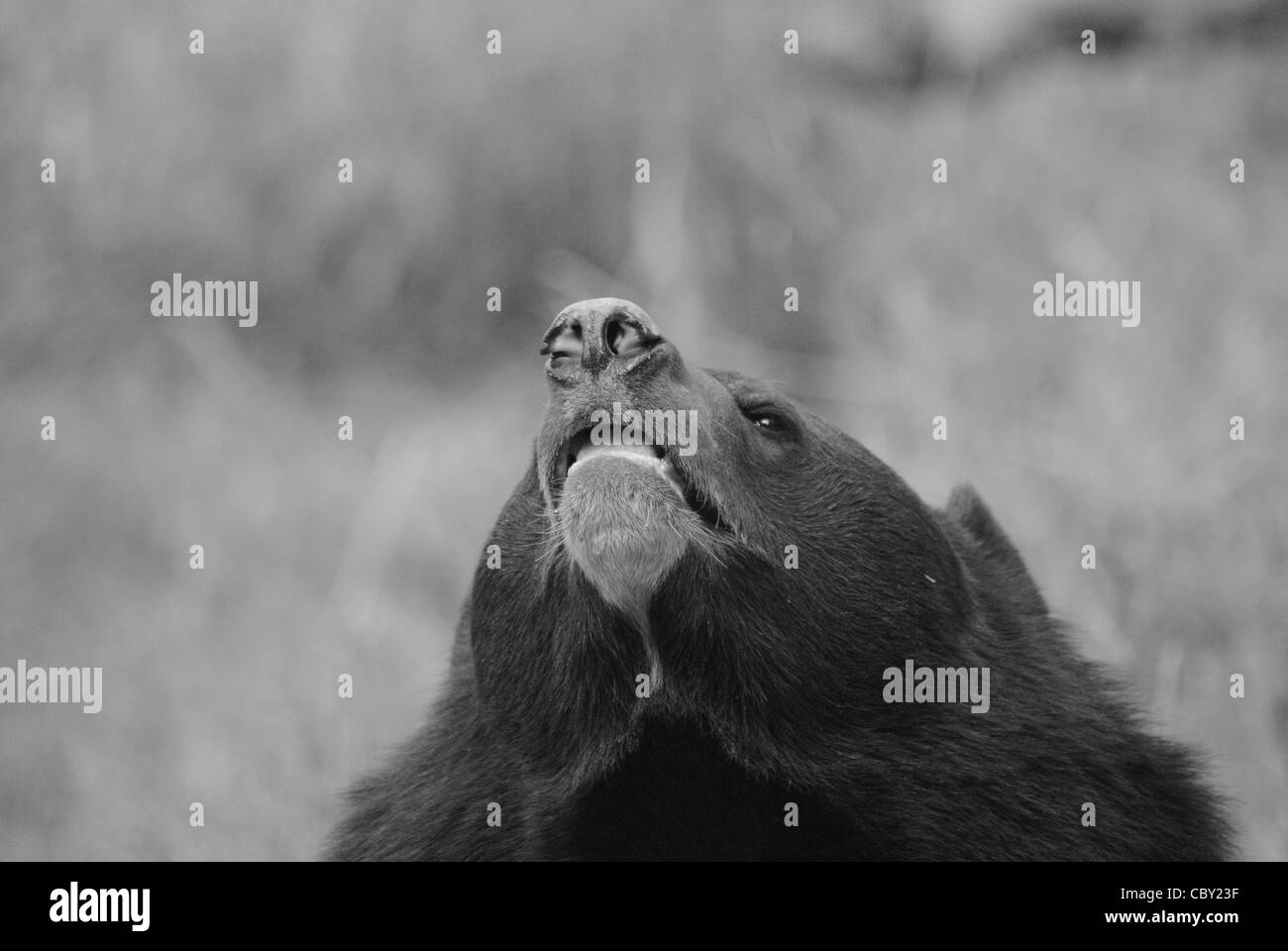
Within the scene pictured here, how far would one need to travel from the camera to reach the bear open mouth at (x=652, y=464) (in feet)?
14.0

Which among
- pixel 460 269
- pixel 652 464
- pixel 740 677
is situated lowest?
pixel 740 677

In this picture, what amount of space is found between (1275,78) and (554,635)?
6970 millimetres

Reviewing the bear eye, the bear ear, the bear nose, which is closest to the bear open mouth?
the bear nose

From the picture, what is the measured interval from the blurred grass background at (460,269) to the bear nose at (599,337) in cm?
418

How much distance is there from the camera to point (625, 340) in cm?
419

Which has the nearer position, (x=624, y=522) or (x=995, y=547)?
(x=624, y=522)

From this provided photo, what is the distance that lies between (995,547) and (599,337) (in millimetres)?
1747

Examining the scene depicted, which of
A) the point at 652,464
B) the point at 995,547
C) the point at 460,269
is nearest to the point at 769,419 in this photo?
the point at 652,464

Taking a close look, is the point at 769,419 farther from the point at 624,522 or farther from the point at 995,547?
the point at 995,547

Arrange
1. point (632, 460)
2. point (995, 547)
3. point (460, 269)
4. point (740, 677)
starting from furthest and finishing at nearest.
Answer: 1. point (460, 269)
2. point (995, 547)
3. point (740, 677)
4. point (632, 460)

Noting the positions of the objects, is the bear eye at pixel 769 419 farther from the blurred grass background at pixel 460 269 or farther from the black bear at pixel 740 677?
the blurred grass background at pixel 460 269

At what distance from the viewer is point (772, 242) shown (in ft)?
33.5

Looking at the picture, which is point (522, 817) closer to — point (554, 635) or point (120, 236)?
point (554, 635)
